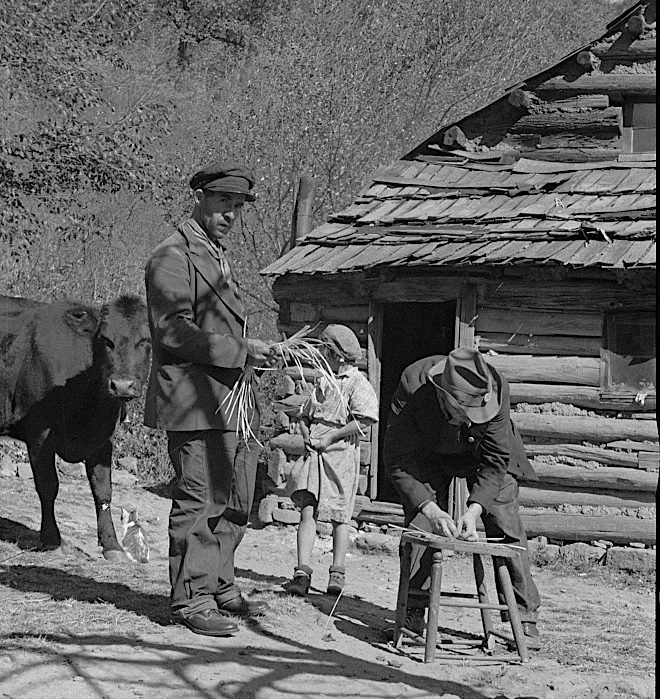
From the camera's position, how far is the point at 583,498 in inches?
384

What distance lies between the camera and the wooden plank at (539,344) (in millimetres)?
9773

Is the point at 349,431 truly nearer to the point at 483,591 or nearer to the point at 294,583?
the point at 294,583

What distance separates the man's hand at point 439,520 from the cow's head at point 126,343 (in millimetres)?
2386

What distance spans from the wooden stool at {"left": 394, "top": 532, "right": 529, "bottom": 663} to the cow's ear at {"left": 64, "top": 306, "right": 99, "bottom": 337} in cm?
335

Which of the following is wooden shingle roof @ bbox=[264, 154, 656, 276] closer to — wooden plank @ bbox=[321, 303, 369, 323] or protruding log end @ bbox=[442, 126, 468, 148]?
protruding log end @ bbox=[442, 126, 468, 148]

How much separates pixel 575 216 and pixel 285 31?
53.7 ft

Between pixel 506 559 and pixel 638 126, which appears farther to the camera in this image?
pixel 638 126

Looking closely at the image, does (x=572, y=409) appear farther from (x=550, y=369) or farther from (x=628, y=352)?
(x=628, y=352)

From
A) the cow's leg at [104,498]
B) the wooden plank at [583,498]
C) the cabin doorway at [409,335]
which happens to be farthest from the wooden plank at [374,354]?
the cow's leg at [104,498]

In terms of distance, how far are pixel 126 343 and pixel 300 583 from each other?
79.5 inches

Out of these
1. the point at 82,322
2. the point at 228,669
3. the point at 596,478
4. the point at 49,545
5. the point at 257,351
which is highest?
the point at 82,322

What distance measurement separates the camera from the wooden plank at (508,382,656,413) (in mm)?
9578

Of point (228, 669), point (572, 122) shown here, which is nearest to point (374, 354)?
point (572, 122)

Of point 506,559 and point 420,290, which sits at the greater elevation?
point 420,290
